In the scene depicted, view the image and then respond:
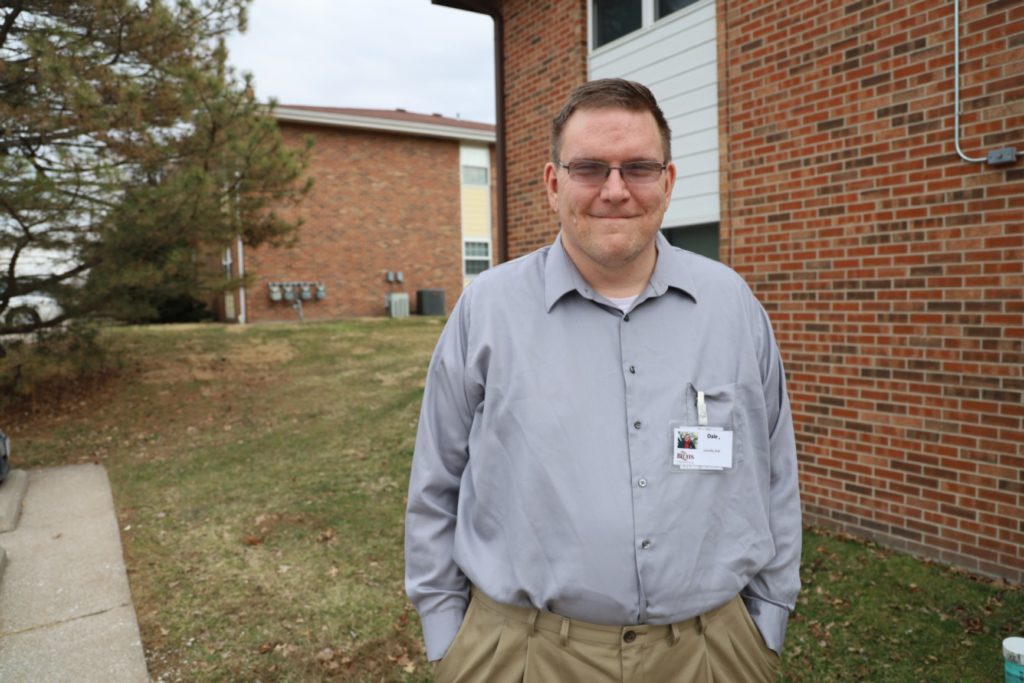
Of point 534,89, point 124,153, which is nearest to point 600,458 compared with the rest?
point 534,89

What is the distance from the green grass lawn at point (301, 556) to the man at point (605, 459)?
1968 millimetres

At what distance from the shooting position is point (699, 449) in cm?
166

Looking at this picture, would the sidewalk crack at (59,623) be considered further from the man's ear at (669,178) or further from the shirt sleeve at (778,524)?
the man's ear at (669,178)

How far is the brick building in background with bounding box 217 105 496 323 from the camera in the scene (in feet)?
62.2

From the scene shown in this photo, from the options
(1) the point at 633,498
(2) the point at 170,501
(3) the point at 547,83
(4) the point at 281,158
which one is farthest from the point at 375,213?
(1) the point at 633,498

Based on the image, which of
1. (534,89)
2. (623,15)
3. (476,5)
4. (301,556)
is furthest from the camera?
(476,5)

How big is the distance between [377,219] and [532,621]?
19754mm

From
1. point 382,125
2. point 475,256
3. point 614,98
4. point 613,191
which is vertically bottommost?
point 613,191

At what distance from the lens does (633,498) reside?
1629mm

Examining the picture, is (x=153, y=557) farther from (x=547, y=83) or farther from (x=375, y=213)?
(x=375, y=213)

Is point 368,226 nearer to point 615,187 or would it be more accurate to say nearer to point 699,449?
point 615,187

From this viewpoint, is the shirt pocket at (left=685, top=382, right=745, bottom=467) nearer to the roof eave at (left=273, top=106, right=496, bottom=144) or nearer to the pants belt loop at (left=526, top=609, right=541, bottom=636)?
the pants belt loop at (left=526, top=609, right=541, bottom=636)

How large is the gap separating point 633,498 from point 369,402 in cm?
819

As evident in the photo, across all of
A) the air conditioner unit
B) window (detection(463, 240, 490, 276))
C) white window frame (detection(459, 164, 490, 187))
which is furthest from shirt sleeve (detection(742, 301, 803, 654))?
white window frame (detection(459, 164, 490, 187))
